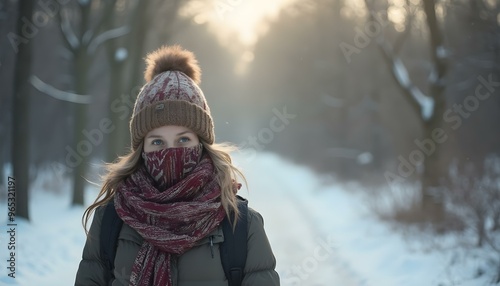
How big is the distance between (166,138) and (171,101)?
194mm

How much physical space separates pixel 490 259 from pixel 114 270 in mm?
4807

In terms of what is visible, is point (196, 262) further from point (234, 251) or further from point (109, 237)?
point (109, 237)

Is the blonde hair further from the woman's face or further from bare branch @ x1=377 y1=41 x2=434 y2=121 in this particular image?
bare branch @ x1=377 y1=41 x2=434 y2=121

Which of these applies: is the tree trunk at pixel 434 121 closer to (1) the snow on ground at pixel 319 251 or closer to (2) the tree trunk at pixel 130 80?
(1) the snow on ground at pixel 319 251

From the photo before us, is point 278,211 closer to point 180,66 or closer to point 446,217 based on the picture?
point 446,217

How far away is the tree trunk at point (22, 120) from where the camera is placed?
33.1ft

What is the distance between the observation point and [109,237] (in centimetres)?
264

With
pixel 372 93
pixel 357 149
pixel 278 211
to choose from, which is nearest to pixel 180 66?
pixel 278 211

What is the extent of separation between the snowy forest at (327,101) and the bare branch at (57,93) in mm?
35

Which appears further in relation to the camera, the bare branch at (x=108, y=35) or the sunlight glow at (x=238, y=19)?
the sunlight glow at (x=238, y=19)

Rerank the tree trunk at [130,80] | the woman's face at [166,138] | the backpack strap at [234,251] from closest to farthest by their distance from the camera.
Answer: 1. the backpack strap at [234,251]
2. the woman's face at [166,138]
3. the tree trunk at [130,80]

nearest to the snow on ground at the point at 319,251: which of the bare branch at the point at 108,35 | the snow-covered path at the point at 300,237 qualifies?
the snow-covered path at the point at 300,237

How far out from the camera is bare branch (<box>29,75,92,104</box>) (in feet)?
37.3

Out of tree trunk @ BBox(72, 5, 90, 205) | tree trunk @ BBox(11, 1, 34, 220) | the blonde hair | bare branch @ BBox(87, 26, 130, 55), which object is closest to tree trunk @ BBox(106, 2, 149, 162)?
bare branch @ BBox(87, 26, 130, 55)
